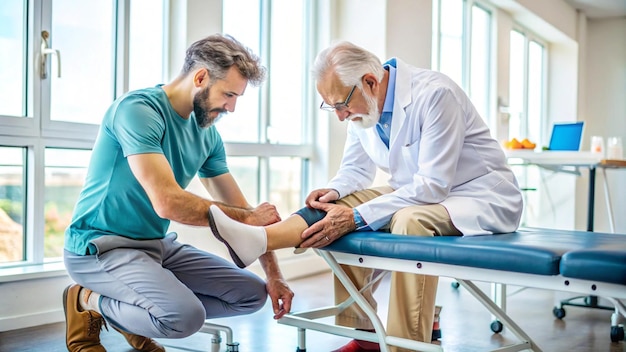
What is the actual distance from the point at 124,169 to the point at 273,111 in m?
2.57

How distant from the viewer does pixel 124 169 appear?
2125 mm

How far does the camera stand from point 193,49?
2201 millimetres

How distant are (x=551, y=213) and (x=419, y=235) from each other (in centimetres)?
743

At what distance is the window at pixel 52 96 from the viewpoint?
3.07 metres

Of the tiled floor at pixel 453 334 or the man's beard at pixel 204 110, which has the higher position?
the man's beard at pixel 204 110

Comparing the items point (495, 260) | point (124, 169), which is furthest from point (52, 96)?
point (495, 260)

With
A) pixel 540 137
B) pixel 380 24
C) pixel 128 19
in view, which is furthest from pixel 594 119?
pixel 128 19

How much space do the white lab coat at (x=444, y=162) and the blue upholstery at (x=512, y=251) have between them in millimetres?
104

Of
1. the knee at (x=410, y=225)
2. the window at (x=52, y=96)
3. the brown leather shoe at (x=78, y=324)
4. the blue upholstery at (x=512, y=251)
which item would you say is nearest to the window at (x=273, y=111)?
the window at (x=52, y=96)

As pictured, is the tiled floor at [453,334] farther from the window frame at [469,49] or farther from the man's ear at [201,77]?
the window frame at [469,49]

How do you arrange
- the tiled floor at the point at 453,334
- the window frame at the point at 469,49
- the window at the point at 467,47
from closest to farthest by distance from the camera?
1. the tiled floor at the point at 453,334
2. the window frame at the point at 469,49
3. the window at the point at 467,47

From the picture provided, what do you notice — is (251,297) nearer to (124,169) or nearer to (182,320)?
(182,320)

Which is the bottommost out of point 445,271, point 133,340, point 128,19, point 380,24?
point 133,340

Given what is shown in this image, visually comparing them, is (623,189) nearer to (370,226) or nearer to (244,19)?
(244,19)
